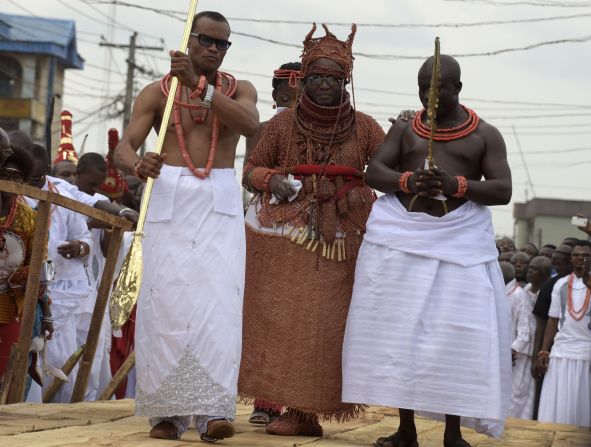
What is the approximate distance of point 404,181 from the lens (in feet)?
24.8

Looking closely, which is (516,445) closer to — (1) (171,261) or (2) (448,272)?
(2) (448,272)

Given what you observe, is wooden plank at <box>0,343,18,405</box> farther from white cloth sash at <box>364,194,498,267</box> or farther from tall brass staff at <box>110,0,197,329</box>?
white cloth sash at <box>364,194,498,267</box>

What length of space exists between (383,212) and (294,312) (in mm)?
958

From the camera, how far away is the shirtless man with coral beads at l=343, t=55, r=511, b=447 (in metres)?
7.43

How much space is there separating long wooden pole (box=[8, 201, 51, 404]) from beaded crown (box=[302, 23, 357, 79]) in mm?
1756

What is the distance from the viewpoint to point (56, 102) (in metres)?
14.4

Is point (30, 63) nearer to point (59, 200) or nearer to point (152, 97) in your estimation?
point (59, 200)

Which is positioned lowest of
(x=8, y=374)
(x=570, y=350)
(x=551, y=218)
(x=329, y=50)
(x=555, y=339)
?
(x=8, y=374)

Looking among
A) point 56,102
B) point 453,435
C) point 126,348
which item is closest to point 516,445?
point 453,435

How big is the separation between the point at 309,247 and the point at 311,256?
5 centimetres

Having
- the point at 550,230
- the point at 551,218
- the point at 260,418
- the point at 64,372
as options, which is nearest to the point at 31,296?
the point at 260,418

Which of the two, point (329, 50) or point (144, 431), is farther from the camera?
point (329, 50)

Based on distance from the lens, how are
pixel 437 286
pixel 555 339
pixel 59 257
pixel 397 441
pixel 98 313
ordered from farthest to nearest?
pixel 555 339, pixel 59 257, pixel 98 313, pixel 397 441, pixel 437 286

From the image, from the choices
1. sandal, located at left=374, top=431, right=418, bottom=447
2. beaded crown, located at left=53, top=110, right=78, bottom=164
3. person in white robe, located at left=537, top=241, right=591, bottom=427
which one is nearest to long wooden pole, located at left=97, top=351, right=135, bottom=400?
beaded crown, located at left=53, top=110, right=78, bottom=164
